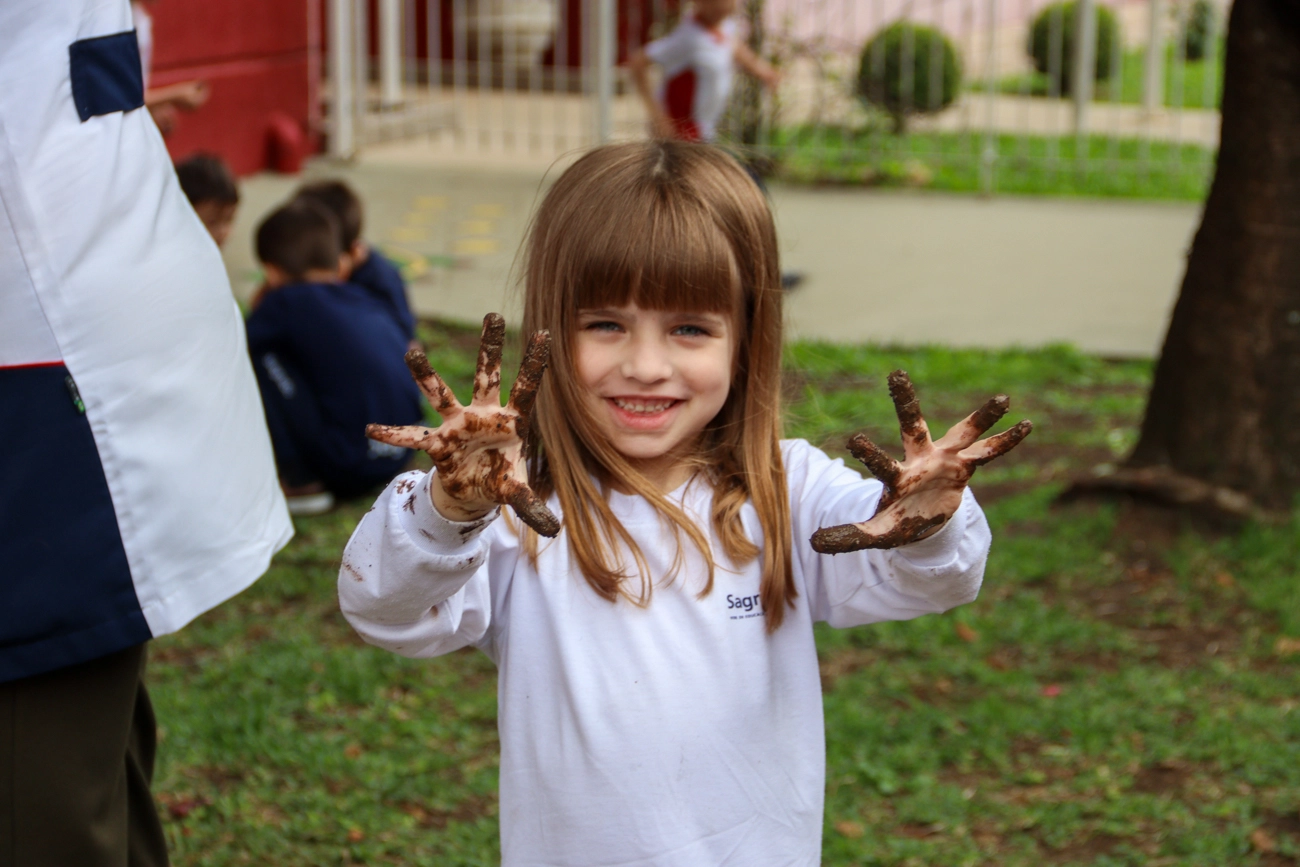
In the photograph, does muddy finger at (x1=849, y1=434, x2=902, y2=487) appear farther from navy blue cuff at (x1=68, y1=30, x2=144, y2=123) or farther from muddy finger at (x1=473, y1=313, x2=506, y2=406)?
navy blue cuff at (x1=68, y1=30, x2=144, y2=123)

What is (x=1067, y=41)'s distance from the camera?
1463 centimetres

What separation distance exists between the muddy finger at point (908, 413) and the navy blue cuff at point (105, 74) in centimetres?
102

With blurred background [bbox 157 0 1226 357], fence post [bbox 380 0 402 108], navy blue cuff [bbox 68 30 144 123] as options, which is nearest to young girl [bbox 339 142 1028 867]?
navy blue cuff [bbox 68 30 144 123]

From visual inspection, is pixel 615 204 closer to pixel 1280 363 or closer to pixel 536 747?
pixel 536 747

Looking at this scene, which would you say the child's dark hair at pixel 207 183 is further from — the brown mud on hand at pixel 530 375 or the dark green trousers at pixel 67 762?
the brown mud on hand at pixel 530 375

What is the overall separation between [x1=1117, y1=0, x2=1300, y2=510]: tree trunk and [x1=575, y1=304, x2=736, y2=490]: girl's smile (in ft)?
9.23

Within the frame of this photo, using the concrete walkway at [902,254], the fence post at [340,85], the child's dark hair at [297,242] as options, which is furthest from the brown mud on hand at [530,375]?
the fence post at [340,85]

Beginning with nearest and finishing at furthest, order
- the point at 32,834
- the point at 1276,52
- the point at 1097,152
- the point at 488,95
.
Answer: the point at 32,834, the point at 1276,52, the point at 1097,152, the point at 488,95

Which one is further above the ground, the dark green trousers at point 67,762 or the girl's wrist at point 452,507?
the girl's wrist at point 452,507

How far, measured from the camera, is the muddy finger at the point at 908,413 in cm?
150

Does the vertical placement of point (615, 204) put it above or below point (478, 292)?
above

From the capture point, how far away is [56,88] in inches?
70.0

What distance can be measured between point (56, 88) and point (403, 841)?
1666 millimetres

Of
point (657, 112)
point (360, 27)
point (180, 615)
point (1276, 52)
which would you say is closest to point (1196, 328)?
point (1276, 52)
